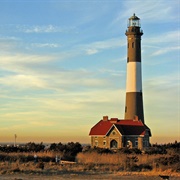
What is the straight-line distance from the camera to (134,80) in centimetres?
6350

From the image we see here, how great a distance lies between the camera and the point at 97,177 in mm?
24859

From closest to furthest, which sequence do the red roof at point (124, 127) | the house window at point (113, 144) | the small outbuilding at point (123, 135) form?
the small outbuilding at point (123, 135) → the house window at point (113, 144) → the red roof at point (124, 127)

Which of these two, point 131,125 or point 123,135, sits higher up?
point 131,125

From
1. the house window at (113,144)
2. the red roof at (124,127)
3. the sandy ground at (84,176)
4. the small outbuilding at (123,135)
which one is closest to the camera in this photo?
the sandy ground at (84,176)

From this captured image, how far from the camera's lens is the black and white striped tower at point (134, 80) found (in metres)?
63.3

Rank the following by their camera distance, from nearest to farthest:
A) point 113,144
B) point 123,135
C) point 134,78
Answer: point 123,135 → point 134,78 → point 113,144

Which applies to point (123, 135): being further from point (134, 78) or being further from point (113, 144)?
point (134, 78)

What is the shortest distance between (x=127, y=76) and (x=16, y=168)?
3797cm

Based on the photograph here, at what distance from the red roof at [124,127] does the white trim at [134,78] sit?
4.53 metres

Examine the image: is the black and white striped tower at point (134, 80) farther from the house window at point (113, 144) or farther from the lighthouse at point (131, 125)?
the house window at point (113, 144)

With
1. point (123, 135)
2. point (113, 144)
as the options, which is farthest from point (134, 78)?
point (113, 144)

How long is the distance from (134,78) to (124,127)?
275 inches

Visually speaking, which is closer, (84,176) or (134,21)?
(84,176)

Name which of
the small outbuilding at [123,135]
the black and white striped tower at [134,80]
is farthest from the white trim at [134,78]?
the small outbuilding at [123,135]
